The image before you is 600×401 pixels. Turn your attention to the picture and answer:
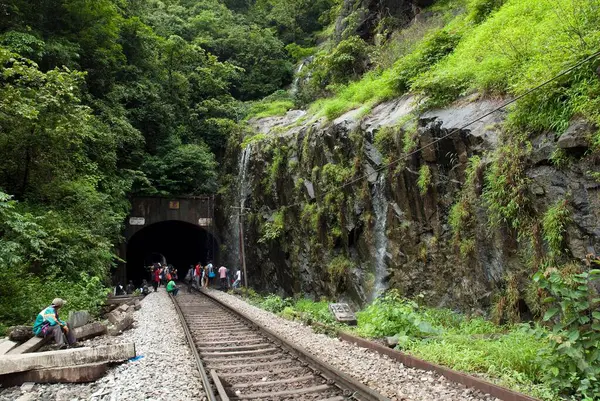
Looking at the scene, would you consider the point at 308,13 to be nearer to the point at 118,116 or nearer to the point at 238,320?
the point at 118,116

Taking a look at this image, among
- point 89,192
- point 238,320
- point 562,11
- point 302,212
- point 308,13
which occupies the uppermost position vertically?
point 308,13

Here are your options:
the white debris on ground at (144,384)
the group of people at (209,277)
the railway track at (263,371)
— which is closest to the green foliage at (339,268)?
the railway track at (263,371)

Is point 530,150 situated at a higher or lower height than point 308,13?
lower

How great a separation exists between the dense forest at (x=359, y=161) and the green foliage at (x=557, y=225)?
0.8 inches

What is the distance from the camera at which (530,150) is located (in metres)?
6.46

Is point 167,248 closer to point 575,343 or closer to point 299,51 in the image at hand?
point 299,51

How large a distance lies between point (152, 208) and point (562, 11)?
2173 cm

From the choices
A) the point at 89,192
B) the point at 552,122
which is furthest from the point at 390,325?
the point at 89,192

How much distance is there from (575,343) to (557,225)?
2385 mm

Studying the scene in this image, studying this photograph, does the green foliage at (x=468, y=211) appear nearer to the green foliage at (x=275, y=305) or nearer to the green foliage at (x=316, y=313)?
the green foliage at (x=316, y=313)

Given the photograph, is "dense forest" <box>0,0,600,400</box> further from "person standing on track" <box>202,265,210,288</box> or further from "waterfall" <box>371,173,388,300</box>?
"person standing on track" <box>202,265,210,288</box>

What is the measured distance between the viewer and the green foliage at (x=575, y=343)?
12.2 feet

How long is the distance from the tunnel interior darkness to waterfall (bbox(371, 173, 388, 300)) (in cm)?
1929

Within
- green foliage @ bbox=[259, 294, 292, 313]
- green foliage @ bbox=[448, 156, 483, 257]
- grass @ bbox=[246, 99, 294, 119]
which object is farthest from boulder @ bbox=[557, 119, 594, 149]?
grass @ bbox=[246, 99, 294, 119]
